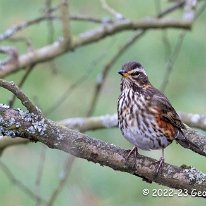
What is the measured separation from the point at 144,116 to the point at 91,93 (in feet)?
24.9

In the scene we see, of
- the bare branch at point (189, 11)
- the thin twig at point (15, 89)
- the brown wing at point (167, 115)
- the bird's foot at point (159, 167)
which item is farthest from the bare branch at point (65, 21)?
the thin twig at point (15, 89)

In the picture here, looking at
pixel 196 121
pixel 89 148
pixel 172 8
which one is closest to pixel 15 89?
pixel 89 148

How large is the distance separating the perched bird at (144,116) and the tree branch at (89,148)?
58 centimetres

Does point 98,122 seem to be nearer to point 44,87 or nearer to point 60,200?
point 60,200

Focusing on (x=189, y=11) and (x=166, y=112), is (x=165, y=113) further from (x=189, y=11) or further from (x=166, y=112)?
(x=189, y=11)

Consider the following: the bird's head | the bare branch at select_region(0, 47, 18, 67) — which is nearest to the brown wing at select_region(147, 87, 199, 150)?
the bird's head

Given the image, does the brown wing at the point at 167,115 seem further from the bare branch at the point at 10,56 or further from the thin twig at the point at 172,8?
the thin twig at the point at 172,8

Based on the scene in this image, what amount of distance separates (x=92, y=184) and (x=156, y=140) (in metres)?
5.14

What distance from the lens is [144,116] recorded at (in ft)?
19.3

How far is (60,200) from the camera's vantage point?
405 inches

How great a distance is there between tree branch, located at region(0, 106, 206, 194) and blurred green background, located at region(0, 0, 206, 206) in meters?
2.87

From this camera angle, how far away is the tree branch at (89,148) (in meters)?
4.75

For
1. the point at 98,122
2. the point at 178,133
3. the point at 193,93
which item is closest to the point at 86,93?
the point at 193,93

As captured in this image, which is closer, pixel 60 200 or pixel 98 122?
pixel 98 122
